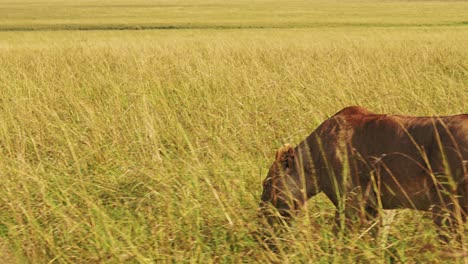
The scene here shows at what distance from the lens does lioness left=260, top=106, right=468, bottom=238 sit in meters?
3.15

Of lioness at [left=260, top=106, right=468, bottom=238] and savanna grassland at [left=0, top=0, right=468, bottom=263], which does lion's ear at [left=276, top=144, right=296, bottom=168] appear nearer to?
lioness at [left=260, top=106, right=468, bottom=238]

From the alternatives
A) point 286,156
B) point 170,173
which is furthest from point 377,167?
point 170,173

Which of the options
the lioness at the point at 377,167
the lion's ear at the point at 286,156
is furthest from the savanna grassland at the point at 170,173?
the lion's ear at the point at 286,156

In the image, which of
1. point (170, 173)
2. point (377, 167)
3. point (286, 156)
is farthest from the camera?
point (170, 173)

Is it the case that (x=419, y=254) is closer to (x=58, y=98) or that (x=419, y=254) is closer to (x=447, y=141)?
(x=447, y=141)

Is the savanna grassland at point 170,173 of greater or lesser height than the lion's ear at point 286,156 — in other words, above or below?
below

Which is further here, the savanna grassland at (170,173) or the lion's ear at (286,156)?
the lion's ear at (286,156)

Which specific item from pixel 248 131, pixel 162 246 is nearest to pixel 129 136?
pixel 248 131

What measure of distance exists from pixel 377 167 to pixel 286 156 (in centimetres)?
51

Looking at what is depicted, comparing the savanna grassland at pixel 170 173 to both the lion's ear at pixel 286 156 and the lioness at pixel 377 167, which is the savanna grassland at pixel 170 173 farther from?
the lion's ear at pixel 286 156

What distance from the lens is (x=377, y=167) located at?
3.36 meters

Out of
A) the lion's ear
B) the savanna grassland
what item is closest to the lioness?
the lion's ear

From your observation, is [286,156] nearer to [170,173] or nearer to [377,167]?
[377,167]

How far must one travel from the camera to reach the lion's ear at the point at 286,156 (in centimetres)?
366
